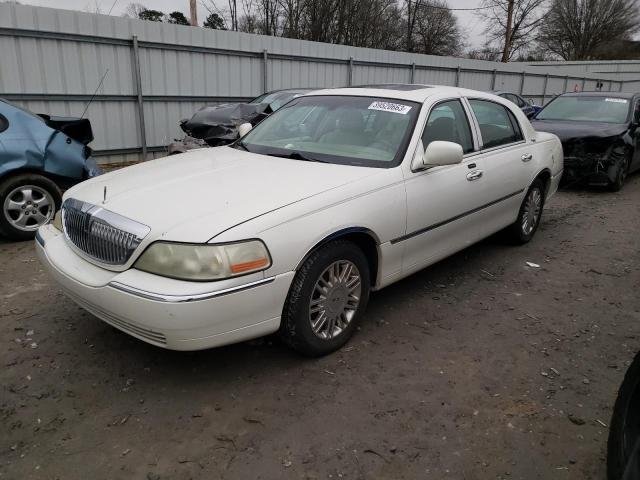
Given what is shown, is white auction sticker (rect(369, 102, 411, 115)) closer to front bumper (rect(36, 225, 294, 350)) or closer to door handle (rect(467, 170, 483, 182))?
door handle (rect(467, 170, 483, 182))

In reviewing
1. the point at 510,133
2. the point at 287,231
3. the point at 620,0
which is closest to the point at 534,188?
the point at 510,133

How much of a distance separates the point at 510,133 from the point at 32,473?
4710 millimetres

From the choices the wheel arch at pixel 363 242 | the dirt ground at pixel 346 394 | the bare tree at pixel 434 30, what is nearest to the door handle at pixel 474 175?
the dirt ground at pixel 346 394

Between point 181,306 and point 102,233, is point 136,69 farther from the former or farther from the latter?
point 181,306

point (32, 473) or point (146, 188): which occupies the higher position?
point (146, 188)

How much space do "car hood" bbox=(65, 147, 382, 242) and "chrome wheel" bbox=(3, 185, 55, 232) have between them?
224 centimetres

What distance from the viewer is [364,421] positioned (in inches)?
107

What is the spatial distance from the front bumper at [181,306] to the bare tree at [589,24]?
55009 millimetres

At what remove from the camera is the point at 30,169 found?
5.38 meters

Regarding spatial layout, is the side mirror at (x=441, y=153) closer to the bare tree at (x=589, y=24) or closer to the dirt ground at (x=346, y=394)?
the dirt ground at (x=346, y=394)

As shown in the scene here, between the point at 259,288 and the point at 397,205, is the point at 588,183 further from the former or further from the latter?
the point at 259,288

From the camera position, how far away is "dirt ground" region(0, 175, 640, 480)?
2.44m

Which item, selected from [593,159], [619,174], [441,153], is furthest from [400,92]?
[619,174]

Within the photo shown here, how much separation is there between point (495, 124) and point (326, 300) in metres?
2.78
